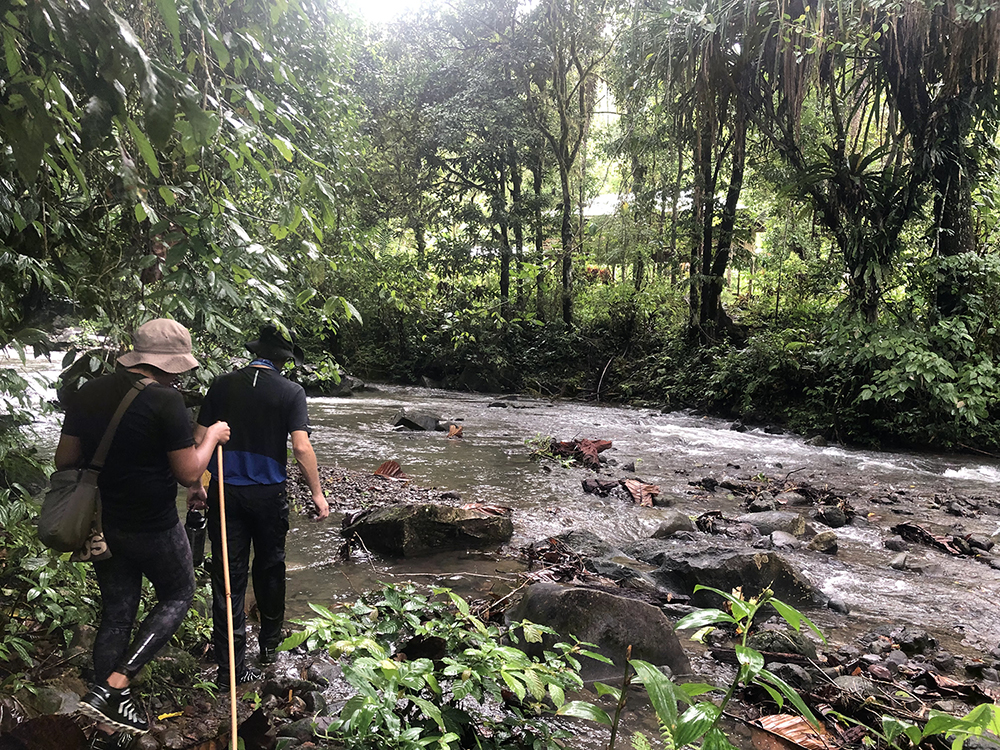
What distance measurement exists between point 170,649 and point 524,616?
1.90 metres

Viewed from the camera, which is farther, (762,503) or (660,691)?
(762,503)

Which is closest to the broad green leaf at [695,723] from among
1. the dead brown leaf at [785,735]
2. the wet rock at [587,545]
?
the dead brown leaf at [785,735]

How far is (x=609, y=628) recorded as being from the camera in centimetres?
346

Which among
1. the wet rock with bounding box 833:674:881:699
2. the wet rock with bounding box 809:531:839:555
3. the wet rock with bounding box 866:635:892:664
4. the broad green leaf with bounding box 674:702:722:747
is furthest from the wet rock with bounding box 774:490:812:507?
the broad green leaf with bounding box 674:702:722:747

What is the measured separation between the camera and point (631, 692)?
127 inches

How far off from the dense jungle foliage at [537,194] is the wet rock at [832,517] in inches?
163

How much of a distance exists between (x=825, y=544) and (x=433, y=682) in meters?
4.74

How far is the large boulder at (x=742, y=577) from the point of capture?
448cm

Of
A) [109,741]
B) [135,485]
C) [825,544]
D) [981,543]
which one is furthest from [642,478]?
[109,741]

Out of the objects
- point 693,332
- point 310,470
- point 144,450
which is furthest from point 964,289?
point 144,450

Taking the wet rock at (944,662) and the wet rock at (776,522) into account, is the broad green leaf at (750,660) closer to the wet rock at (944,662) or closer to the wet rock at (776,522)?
the wet rock at (944,662)

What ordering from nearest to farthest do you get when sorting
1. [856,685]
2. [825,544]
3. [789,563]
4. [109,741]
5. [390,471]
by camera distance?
[109,741], [856,685], [789,563], [825,544], [390,471]

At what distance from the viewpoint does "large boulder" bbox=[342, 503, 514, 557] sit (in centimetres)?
531

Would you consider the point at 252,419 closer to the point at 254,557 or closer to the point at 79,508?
the point at 254,557
